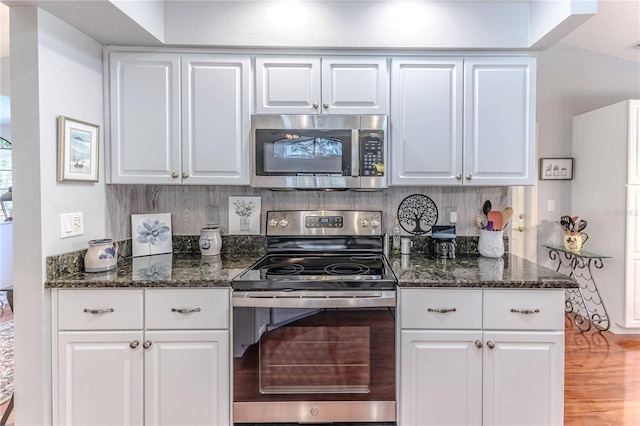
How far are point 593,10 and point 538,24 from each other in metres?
0.27

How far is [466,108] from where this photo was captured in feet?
6.44

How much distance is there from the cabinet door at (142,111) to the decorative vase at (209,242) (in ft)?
1.62

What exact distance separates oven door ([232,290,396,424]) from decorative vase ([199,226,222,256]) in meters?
0.68

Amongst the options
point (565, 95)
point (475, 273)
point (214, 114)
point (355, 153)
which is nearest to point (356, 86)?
point (355, 153)

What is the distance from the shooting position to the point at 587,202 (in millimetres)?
3264

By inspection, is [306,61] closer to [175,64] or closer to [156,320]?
[175,64]

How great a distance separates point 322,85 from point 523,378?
5.99 feet

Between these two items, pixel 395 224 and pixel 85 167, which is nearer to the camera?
pixel 85 167

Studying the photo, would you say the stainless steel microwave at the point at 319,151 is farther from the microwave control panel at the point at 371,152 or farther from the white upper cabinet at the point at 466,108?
the white upper cabinet at the point at 466,108

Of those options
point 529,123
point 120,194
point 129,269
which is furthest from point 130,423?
point 529,123

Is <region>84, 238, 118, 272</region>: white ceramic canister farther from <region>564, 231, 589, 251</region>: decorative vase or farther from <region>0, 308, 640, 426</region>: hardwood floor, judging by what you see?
<region>564, 231, 589, 251</region>: decorative vase

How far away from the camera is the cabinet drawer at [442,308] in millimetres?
1571

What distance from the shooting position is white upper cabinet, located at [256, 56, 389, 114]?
1952mm

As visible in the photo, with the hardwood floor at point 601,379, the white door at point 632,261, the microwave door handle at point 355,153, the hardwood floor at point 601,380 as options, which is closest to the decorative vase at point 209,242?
the microwave door handle at point 355,153
